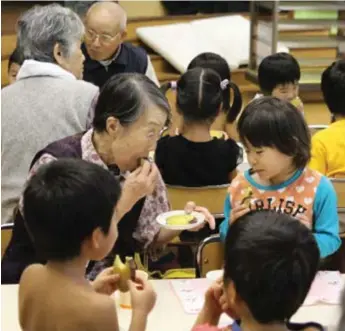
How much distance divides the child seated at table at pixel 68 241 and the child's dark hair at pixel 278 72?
248 cm

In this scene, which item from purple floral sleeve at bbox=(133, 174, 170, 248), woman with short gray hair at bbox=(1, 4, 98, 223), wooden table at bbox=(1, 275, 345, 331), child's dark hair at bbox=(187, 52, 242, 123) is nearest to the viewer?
wooden table at bbox=(1, 275, 345, 331)

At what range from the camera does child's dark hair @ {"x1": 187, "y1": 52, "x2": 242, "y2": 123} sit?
152 inches

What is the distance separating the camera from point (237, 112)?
12.7 ft

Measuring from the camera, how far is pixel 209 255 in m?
2.47

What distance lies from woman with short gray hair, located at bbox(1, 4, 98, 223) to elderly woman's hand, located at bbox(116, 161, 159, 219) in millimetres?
609

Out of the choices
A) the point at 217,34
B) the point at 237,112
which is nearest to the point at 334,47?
the point at 217,34

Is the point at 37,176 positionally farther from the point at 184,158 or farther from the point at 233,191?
the point at 184,158

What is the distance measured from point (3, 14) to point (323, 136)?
3476 millimetres

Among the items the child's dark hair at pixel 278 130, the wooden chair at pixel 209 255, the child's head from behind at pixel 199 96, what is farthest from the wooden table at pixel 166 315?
the child's head from behind at pixel 199 96

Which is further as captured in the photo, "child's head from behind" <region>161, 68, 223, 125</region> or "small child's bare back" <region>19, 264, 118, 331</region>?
"child's head from behind" <region>161, 68, 223, 125</region>

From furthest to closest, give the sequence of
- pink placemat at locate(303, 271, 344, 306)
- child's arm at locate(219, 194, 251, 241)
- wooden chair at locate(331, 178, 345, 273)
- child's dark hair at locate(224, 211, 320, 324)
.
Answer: wooden chair at locate(331, 178, 345, 273) < child's arm at locate(219, 194, 251, 241) < pink placemat at locate(303, 271, 344, 306) < child's dark hair at locate(224, 211, 320, 324)

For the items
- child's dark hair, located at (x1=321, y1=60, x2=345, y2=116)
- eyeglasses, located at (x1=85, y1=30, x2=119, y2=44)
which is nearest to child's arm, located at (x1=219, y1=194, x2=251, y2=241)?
child's dark hair, located at (x1=321, y1=60, x2=345, y2=116)

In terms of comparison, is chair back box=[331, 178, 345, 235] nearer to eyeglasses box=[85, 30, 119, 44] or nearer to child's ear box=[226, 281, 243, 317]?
child's ear box=[226, 281, 243, 317]

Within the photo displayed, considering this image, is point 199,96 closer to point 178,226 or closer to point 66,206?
point 178,226
